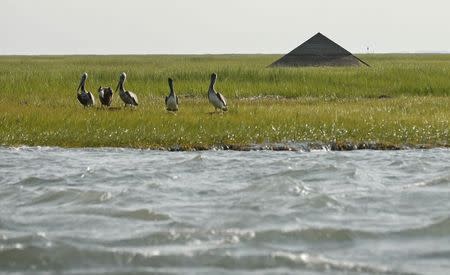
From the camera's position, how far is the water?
9.21 m

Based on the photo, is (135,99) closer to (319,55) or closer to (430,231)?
(430,231)

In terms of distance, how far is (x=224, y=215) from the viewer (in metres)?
11.3

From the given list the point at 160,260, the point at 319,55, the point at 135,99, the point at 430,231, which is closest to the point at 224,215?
the point at 160,260

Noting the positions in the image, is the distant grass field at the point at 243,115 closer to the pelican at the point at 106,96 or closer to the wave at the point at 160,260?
the pelican at the point at 106,96

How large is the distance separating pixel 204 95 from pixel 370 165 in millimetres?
15694

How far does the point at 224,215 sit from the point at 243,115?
37.7 ft

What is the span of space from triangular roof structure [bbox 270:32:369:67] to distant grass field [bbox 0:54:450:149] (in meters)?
17.4

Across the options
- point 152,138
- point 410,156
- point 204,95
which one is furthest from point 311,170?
point 204,95

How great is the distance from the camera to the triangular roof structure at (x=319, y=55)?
173 feet

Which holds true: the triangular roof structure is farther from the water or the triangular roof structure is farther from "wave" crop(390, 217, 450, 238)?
"wave" crop(390, 217, 450, 238)

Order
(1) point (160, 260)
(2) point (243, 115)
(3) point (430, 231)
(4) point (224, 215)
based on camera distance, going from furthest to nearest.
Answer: (2) point (243, 115)
(4) point (224, 215)
(3) point (430, 231)
(1) point (160, 260)

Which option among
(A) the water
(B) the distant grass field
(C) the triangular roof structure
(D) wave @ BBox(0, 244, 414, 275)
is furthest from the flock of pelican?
(C) the triangular roof structure

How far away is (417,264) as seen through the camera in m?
9.12

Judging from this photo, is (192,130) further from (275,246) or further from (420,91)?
(420,91)
